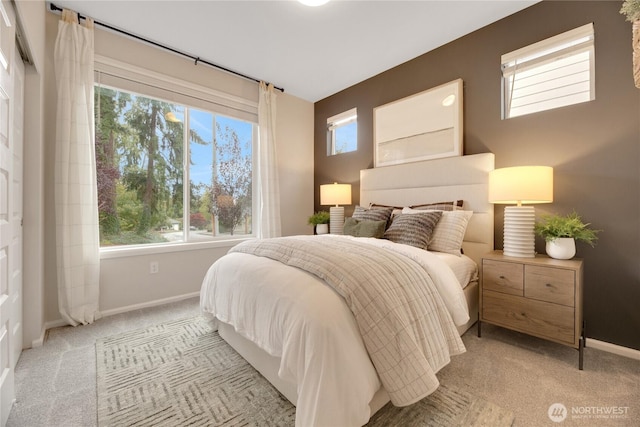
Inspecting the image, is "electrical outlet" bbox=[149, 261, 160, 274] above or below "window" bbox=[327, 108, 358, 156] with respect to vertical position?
below

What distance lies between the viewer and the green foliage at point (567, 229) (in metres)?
1.84

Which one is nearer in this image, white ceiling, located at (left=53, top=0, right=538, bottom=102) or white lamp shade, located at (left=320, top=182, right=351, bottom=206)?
white ceiling, located at (left=53, top=0, right=538, bottom=102)

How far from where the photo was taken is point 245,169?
3660 mm

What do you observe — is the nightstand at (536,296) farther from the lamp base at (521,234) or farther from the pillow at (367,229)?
the pillow at (367,229)

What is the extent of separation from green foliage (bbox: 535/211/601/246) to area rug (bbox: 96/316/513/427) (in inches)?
49.7

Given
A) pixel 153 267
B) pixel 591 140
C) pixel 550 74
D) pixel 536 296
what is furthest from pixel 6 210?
pixel 550 74

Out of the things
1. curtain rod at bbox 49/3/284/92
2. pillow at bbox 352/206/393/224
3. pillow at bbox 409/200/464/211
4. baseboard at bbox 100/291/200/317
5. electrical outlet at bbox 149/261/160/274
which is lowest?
baseboard at bbox 100/291/200/317

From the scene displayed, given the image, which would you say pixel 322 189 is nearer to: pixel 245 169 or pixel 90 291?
pixel 245 169

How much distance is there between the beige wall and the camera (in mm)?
2301

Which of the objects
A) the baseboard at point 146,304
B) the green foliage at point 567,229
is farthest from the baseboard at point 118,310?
the green foliage at point 567,229

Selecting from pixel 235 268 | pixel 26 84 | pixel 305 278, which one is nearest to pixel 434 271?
pixel 305 278

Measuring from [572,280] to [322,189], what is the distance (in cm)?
264

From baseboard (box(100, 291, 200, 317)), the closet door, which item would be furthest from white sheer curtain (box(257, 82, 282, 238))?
the closet door

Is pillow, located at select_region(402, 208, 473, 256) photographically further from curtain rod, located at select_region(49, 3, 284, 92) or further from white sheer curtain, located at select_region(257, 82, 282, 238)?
curtain rod, located at select_region(49, 3, 284, 92)
